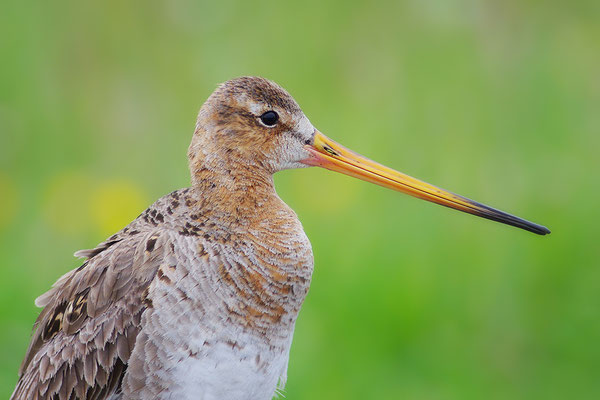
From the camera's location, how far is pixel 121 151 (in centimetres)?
614

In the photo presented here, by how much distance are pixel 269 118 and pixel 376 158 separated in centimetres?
219

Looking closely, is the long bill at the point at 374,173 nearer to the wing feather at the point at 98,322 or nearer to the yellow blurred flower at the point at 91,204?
the wing feather at the point at 98,322

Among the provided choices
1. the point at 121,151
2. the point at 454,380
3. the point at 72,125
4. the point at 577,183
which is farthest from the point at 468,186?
the point at 72,125

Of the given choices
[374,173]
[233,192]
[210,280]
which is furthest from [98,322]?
[374,173]

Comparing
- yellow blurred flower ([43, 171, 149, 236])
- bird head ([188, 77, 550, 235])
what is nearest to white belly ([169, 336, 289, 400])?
bird head ([188, 77, 550, 235])

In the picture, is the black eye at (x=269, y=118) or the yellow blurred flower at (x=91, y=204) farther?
the yellow blurred flower at (x=91, y=204)

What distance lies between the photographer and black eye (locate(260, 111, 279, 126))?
3.46 m

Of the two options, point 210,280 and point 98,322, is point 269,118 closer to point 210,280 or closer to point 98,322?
point 210,280

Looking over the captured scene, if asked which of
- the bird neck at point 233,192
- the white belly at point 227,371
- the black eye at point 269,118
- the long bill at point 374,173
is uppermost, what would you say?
the black eye at point 269,118

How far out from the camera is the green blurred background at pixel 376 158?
5.07m

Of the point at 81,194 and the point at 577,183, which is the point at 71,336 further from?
the point at 577,183

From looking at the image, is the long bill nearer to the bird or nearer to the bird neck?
the bird

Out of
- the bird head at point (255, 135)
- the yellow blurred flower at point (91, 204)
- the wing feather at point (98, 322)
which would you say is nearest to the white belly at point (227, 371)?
the wing feather at point (98, 322)

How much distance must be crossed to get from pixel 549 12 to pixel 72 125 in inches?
129
